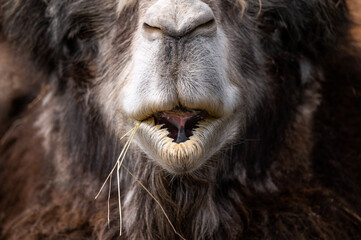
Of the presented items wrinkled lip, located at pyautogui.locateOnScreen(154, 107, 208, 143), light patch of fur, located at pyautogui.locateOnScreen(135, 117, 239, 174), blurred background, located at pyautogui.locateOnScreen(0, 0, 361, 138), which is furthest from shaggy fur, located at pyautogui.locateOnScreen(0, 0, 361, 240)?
blurred background, located at pyautogui.locateOnScreen(0, 0, 361, 138)

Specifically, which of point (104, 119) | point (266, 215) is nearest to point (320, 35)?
point (266, 215)

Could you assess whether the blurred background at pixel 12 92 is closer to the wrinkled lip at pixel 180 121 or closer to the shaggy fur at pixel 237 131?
the shaggy fur at pixel 237 131

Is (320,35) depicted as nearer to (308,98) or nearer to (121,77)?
(308,98)

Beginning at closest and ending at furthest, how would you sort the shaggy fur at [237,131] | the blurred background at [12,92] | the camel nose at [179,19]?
the camel nose at [179,19]
the shaggy fur at [237,131]
the blurred background at [12,92]

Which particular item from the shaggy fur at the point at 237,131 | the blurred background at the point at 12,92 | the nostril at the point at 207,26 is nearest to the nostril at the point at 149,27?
the nostril at the point at 207,26

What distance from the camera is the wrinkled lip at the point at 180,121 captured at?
6.30ft

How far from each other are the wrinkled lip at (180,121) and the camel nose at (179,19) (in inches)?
11.3

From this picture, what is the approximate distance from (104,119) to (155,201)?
464mm

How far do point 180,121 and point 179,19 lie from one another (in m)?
0.38

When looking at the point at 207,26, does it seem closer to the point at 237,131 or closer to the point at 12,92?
the point at 237,131

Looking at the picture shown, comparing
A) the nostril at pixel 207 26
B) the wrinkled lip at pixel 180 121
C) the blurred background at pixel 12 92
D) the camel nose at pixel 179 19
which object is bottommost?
the blurred background at pixel 12 92

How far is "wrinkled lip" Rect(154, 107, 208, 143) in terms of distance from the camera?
1921mm

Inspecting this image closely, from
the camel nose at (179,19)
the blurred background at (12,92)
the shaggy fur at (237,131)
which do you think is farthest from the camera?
the blurred background at (12,92)

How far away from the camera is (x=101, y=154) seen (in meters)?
2.54
